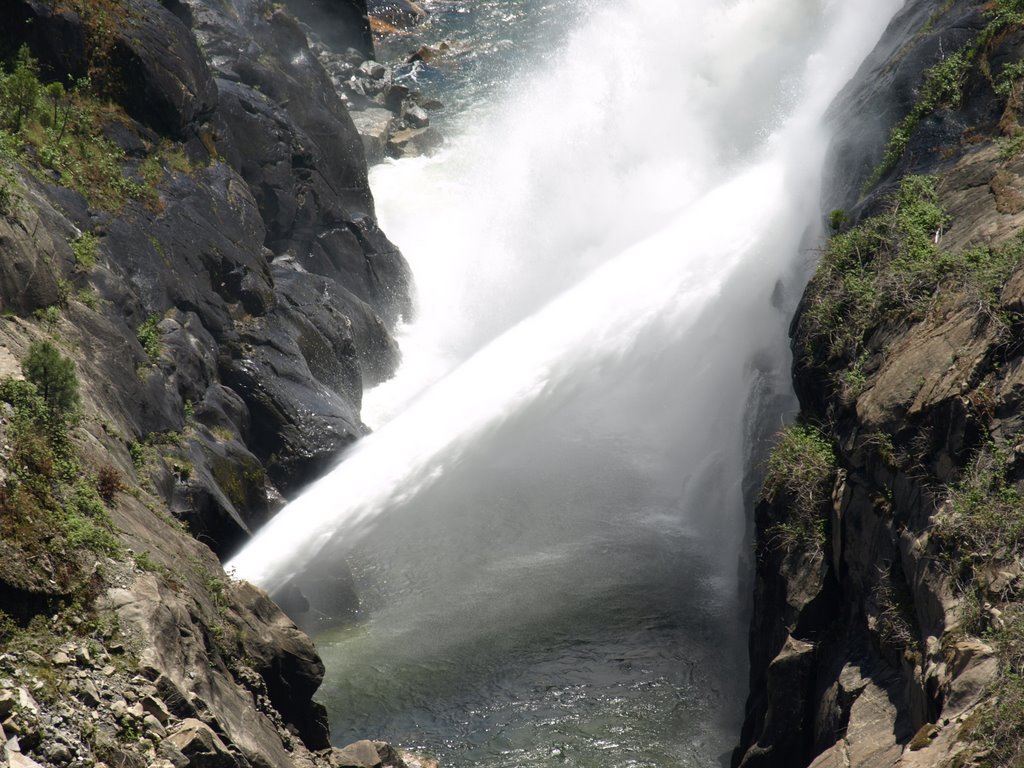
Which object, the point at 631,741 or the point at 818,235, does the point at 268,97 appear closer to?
the point at 818,235

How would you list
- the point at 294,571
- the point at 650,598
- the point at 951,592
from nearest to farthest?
the point at 951,592, the point at 650,598, the point at 294,571

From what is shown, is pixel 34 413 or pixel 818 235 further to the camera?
pixel 818 235

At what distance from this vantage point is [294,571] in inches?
771

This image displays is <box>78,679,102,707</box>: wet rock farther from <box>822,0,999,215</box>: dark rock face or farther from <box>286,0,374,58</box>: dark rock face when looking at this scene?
<box>286,0,374,58</box>: dark rock face

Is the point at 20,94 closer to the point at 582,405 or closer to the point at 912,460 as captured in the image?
the point at 582,405

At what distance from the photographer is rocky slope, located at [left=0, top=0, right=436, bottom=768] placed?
9156 mm

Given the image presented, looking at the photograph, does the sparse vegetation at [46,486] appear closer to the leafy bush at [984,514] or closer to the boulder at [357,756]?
the boulder at [357,756]

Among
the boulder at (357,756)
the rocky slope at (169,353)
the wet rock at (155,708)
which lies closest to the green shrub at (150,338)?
the rocky slope at (169,353)

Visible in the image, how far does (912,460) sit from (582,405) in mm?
13543

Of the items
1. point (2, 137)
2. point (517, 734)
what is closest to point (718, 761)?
point (517, 734)

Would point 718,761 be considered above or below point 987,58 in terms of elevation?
below

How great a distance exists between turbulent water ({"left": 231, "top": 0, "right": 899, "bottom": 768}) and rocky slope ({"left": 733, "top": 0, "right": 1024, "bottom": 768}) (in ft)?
7.96

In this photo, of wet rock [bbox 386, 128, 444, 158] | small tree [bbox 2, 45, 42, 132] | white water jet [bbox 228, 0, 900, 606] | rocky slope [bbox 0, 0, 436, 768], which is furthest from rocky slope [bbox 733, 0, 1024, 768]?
wet rock [bbox 386, 128, 444, 158]

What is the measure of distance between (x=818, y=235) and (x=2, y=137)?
15.5m
